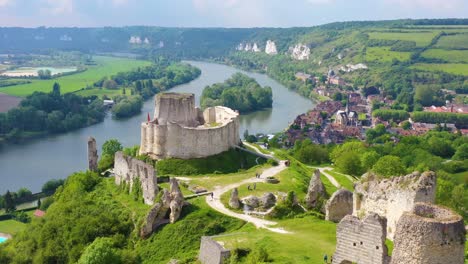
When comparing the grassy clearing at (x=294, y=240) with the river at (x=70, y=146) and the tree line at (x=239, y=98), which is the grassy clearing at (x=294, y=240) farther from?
the tree line at (x=239, y=98)

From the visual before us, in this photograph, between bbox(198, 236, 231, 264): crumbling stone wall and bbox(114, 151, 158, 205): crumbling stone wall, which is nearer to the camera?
bbox(198, 236, 231, 264): crumbling stone wall

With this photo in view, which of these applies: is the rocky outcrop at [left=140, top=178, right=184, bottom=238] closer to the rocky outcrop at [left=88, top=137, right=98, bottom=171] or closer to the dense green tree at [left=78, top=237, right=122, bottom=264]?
the dense green tree at [left=78, top=237, right=122, bottom=264]

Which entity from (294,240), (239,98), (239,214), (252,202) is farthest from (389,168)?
(239,98)

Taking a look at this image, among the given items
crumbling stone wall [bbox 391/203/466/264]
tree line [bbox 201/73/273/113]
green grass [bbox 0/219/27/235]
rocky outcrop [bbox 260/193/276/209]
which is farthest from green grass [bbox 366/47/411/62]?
crumbling stone wall [bbox 391/203/466/264]

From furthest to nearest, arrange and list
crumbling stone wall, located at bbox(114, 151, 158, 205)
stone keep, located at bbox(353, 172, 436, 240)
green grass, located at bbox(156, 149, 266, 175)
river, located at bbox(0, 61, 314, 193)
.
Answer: river, located at bbox(0, 61, 314, 193) → green grass, located at bbox(156, 149, 266, 175) → crumbling stone wall, located at bbox(114, 151, 158, 205) → stone keep, located at bbox(353, 172, 436, 240)

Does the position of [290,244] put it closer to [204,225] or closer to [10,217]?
[204,225]

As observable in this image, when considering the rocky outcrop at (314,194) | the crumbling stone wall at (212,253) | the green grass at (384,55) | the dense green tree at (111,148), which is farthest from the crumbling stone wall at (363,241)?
the green grass at (384,55)

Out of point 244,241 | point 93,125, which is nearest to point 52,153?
point 93,125
